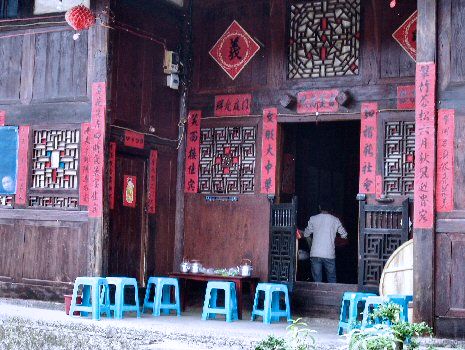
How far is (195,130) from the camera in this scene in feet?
35.3

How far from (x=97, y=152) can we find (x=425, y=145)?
3972mm

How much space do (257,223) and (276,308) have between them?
125cm

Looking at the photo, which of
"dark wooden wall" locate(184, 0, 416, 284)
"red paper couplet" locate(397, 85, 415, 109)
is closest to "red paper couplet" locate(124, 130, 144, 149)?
"dark wooden wall" locate(184, 0, 416, 284)

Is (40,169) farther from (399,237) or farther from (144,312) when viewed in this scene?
(399,237)

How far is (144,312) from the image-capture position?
9.91 meters

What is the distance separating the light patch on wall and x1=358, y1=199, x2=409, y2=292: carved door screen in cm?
445

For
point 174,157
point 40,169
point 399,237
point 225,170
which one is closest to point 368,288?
point 399,237

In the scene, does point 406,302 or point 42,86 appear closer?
point 406,302

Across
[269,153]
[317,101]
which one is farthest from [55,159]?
[317,101]

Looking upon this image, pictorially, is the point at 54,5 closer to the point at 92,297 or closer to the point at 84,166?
the point at 84,166

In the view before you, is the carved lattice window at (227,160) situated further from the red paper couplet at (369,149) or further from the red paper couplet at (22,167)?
the red paper couplet at (22,167)

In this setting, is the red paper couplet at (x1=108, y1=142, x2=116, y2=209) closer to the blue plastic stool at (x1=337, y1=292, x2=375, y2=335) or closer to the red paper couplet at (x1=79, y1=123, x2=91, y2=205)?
the red paper couplet at (x1=79, y1=123, x2=91, y2=205)

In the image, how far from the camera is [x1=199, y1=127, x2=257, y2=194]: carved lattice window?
10.3 metres

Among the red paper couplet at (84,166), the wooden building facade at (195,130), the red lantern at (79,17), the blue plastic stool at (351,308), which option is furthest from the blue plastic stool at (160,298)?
the red lantern at (79,17)
